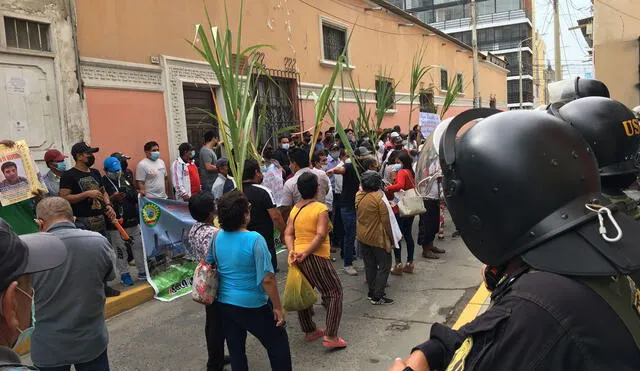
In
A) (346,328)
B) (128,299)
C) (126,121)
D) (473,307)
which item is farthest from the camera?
(126,121)

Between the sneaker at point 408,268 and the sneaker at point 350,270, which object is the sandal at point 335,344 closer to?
the sneaker at point 350,270

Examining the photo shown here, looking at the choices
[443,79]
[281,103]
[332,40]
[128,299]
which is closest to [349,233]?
[128,299]

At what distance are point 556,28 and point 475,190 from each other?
22741mm

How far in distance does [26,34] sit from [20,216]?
3159mm

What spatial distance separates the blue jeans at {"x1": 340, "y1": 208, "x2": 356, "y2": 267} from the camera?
20.6 feet

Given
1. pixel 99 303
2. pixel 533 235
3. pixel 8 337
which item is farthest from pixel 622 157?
pixel 99 303

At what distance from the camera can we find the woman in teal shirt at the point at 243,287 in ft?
10.4

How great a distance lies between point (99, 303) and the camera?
9.16 feet

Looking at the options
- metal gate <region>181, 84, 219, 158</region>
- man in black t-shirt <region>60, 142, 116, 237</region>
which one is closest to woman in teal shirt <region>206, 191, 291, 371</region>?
man in black t-shirt <region>60, 142, 116, 237</region>

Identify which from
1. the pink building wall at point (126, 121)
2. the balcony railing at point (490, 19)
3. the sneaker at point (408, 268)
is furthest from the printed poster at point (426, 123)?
the balcony railing at point (490, 19)

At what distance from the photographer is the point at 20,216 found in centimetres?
515

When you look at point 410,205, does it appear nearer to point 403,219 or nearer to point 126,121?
point 403,219

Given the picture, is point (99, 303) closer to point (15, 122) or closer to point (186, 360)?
point (186, 360)

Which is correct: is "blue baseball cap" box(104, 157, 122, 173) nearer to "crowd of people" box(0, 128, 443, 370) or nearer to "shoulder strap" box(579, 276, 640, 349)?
"crowd of people" box(0, 128, 443, 370)
